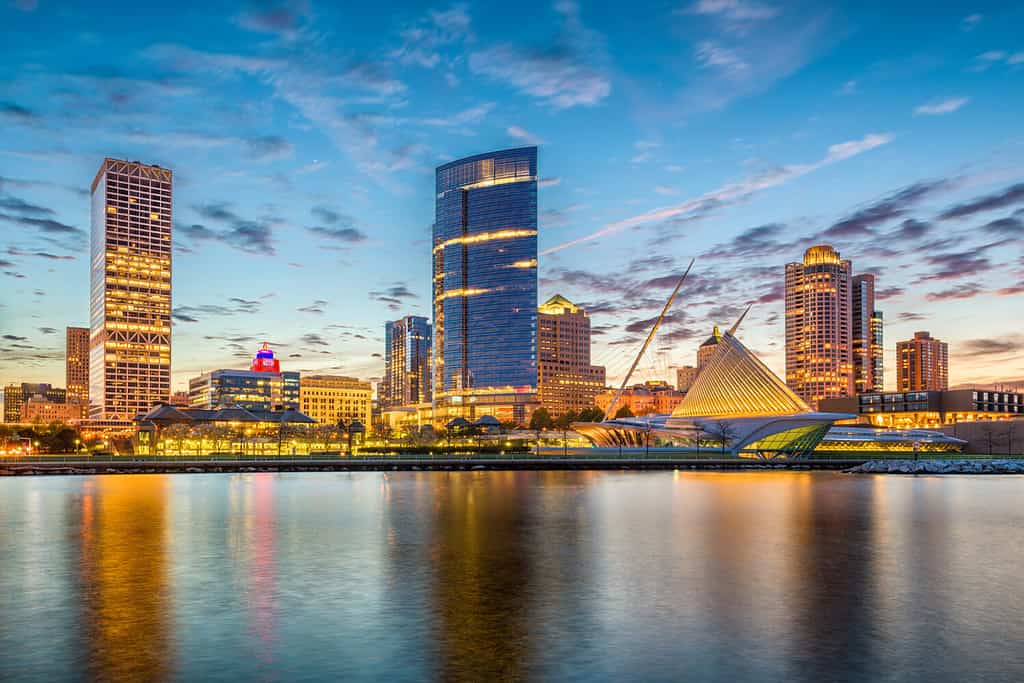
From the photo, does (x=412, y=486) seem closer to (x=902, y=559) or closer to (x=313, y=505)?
(x=313, y=505)

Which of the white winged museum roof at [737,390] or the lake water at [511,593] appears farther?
the white winged museum roof at [737,390]

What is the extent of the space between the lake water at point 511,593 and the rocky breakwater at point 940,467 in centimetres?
5274

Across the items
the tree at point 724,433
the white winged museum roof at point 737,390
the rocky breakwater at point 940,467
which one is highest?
the white winged museum roof at point 737,390

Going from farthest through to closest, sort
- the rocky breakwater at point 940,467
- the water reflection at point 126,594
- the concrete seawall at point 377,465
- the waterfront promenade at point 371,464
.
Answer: the rocky breakwater at point 940,467 < the waterfront promenade at point 371,464 < the concrete seawall at point 377,465 < the water reflection at point 126,594

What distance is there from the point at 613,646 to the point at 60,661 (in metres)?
10.9

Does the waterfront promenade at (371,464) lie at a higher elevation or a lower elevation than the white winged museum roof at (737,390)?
lower

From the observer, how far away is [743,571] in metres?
26.4

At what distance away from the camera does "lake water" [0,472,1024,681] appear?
633 inches

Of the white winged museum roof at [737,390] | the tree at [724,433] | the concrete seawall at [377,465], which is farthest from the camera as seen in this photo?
the tree at [724,433]

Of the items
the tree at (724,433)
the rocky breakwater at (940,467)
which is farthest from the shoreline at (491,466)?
the tree at (724,433)

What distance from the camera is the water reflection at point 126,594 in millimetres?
16062

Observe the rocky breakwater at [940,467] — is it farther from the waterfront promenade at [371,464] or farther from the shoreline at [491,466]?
the waterfront promenade at [371,464]

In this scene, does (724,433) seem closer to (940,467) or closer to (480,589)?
(940,467)

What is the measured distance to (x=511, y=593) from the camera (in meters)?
22.8
